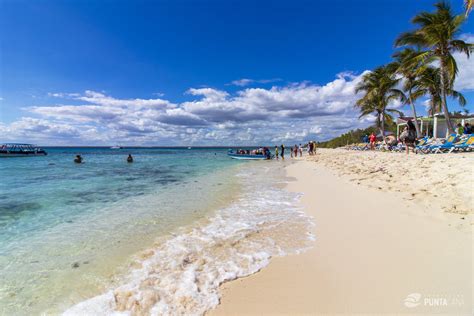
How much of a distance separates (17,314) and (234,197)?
6210mm

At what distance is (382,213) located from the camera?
16.7 feet

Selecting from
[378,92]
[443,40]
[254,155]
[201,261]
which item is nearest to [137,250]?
[201,261]

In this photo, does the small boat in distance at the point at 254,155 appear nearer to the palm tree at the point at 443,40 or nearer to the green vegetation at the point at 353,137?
the palm tree at the point at 443,40

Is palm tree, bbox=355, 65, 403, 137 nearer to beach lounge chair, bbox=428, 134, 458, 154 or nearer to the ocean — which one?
beach lounge chair, bbox=428, 134, 458, 154

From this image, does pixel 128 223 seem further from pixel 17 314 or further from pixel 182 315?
pixel 182 315

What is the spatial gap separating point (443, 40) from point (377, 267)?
19.8 meters

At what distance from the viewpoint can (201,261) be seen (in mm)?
3463

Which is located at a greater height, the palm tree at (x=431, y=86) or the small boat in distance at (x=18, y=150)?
the palm tree at (x=431, y=86)

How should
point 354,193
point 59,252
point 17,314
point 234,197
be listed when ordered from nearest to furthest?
point 17,314 → point 59,252 → point 354,193 → point 234,197

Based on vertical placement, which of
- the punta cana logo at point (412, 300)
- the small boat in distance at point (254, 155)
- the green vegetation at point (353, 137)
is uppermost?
the green vegetation at point (353, 137)

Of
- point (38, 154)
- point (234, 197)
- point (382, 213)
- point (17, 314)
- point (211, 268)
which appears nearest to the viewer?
point (17, 314)

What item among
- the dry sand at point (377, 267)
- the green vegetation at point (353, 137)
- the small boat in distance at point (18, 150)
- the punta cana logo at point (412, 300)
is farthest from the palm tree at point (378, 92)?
the small boat in distance at point (18, 150)

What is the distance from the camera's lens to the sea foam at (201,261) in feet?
8.26

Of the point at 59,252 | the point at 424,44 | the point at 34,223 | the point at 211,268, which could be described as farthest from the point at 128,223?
the point at 424,44
